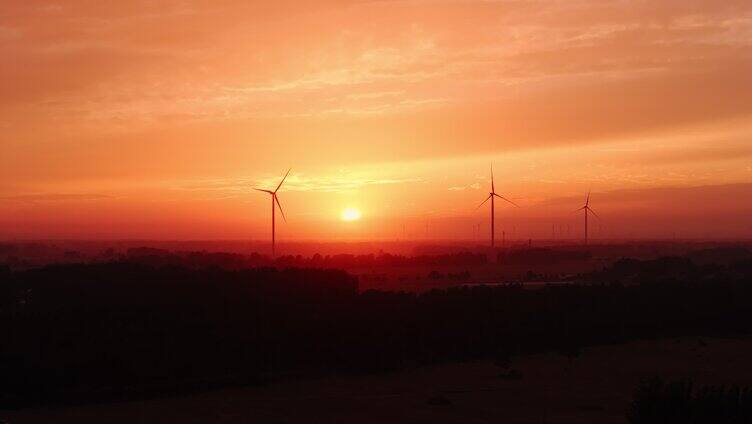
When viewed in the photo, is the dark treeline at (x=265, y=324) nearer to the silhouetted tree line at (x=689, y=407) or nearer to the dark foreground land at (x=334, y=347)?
the dark foreground land at (x=334, y=347)

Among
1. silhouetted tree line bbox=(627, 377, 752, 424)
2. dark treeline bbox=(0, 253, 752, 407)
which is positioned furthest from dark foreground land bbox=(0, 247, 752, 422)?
silhouetted tree line bbox=(627, 377, 752, 424)

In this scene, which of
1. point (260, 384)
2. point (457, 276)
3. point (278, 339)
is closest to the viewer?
point (260, 384)

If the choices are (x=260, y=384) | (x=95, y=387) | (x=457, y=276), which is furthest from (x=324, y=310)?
(x=457, y=276)

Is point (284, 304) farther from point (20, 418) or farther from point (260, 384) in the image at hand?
point (20, 418)

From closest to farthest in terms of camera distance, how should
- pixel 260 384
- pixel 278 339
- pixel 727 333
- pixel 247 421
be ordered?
pixel 247 421 < pixel 260 384 < pixel 278 339 < pixel 727 333

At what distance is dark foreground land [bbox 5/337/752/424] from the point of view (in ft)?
104

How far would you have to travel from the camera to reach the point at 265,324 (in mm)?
43062

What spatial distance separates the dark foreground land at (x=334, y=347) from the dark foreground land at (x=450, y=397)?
119mm

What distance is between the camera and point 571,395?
36406mm

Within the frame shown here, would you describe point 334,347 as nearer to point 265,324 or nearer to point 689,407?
point 265,324

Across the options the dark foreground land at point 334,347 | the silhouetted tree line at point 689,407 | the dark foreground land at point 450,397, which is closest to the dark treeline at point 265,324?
the dark foreground land at point 334,347

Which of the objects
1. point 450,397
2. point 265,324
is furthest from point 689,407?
point 265,324

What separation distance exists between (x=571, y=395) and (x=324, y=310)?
15321 mm

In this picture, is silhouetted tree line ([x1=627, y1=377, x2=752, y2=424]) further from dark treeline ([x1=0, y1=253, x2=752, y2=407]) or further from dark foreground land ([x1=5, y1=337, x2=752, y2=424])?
dark treeline ([x1=0, y1=253, x2=752, y2=407])
